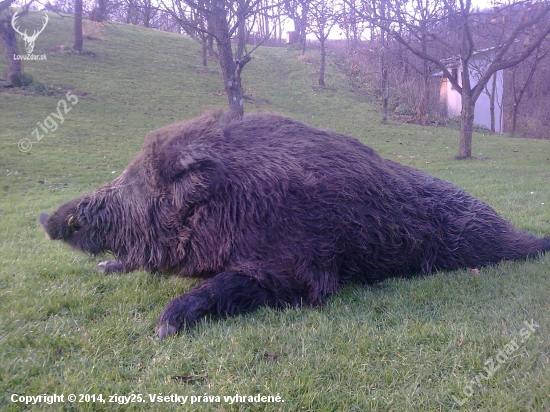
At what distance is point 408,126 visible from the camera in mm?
26203

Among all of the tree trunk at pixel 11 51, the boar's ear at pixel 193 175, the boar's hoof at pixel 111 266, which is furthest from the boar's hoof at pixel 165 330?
the tree trunk at pixel 11 51

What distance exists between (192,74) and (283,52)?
15662 mm

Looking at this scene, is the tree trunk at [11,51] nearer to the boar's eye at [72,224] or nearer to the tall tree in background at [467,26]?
the tall tree in background at [467,26]

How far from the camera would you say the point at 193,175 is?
3.72 meters

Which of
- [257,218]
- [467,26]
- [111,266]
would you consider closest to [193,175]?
[257,218]

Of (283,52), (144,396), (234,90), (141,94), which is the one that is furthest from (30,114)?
(283,52)

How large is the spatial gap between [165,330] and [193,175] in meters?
1.30

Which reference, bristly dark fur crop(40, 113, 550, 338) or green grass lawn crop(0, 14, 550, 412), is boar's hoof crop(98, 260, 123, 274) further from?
bristly dark fur crop(40, 113, 550, 338)

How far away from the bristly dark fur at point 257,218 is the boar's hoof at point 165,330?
4.8 inches

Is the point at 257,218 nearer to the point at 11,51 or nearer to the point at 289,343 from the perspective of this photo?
the point at 289,343

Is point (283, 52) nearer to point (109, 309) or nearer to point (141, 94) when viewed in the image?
point (141, 94)

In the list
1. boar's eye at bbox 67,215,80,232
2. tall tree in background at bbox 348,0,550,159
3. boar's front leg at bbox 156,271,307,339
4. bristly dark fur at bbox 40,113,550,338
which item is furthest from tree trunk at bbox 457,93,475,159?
boar's eye at bbox 67,215,80,232

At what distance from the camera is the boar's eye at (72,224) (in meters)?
3.93

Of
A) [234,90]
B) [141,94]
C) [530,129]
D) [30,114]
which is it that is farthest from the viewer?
[530,129]
